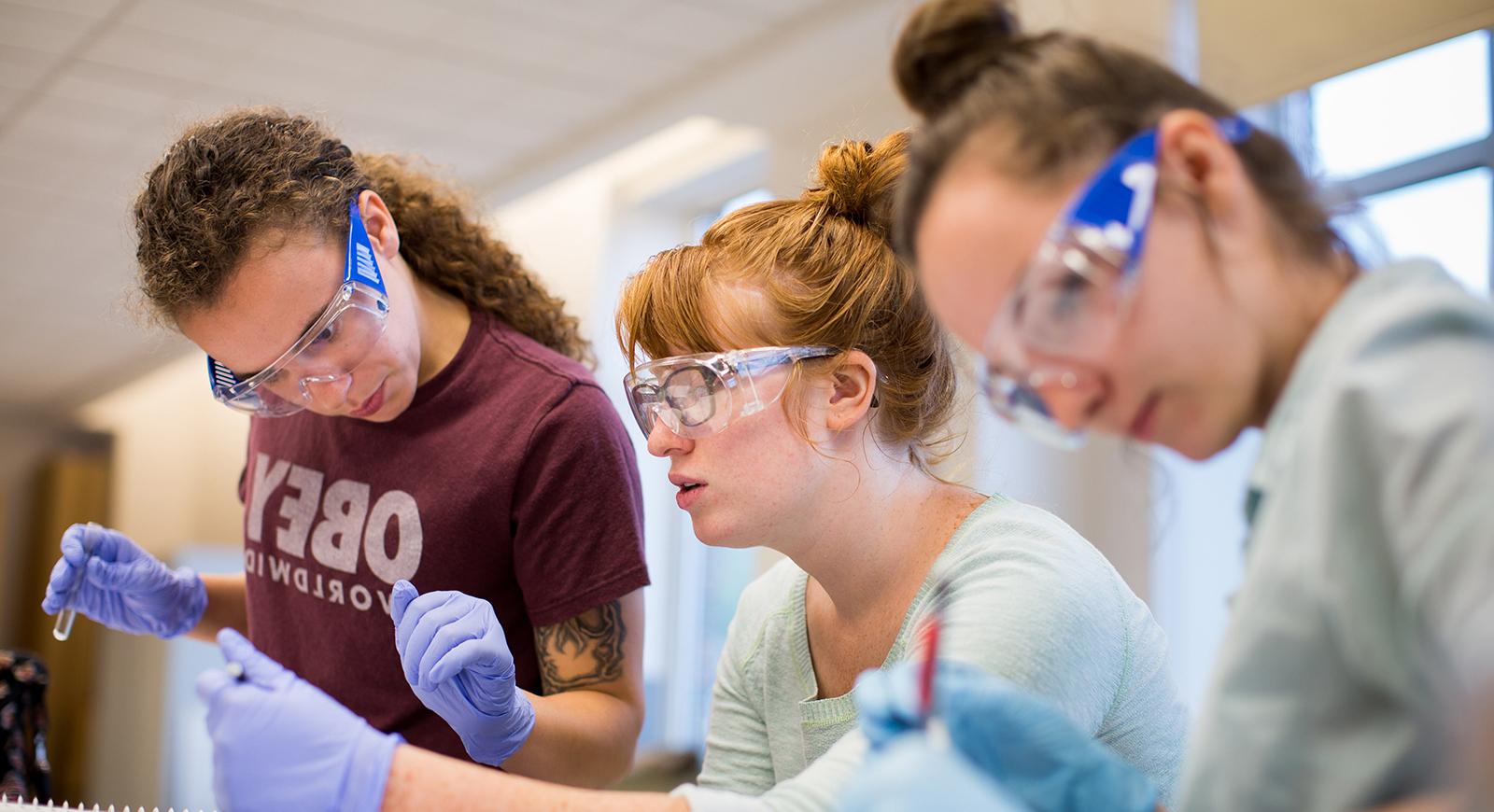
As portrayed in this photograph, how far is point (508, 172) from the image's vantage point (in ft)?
19.2

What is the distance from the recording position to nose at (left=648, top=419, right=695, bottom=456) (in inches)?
58.7

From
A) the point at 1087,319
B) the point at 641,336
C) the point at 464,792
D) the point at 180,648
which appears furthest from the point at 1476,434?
the point at 180,648

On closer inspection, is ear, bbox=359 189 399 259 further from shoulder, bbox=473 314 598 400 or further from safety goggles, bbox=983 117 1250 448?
safety goggles, bbox=983 117 1250 448

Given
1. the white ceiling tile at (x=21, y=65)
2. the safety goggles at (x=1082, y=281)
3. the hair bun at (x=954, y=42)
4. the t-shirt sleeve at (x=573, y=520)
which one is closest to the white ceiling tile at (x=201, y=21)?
the white ceiling tile at (x=21, y=65)

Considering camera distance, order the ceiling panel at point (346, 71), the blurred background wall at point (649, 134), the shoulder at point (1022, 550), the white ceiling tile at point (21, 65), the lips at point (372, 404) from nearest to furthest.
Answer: the shoulder at point (1022, 550) < the lips at point (372, 404) < the blurred background wall at point (649, 134) < the ceiling panel at point (346, 71) < the white ceiling tile at point (21, 65)

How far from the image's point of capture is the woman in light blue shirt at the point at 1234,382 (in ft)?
2.34

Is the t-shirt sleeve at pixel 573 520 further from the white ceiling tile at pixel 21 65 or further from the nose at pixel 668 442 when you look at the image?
the white ceiling tile at pixel 21 65

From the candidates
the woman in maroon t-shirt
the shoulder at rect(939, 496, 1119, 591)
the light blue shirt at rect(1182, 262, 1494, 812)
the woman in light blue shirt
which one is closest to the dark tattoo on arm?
the woman in maroon t-shirt

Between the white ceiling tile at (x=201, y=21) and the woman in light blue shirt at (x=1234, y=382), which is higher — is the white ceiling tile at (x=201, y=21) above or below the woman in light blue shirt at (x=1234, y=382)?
above

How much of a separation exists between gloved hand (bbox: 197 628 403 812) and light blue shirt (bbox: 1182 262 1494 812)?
664mm

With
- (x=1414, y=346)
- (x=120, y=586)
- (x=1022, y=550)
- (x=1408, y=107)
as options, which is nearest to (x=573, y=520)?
(x=1022, y=550)

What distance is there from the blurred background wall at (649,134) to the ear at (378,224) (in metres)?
0.28

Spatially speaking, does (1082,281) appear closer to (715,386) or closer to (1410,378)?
(1410,378)

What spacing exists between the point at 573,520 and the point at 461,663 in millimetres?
346
